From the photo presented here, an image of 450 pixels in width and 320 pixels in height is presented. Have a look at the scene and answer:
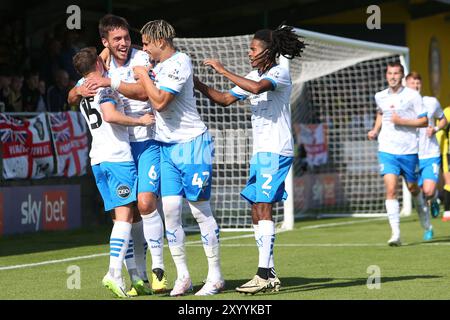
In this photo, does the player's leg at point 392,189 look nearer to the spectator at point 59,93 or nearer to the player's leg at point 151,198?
the player's leg at point 151,198

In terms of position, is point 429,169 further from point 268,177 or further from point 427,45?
point 427,45

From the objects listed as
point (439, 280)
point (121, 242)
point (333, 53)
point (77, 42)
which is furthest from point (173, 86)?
point (77, 42)

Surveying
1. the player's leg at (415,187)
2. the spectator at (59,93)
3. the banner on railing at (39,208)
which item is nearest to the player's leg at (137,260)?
the player's leg at (415,187)

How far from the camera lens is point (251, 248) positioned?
12617 millimetres

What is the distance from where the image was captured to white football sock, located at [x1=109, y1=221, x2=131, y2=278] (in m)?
7.96

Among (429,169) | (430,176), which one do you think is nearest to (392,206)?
(430,176)

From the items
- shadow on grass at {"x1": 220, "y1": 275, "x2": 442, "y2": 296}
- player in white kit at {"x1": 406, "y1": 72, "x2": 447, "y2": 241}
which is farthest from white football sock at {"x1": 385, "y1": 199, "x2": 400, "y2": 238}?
shadow on grass at {"x1": 220, "y1": 275, "x2": 442, "y2": 296}

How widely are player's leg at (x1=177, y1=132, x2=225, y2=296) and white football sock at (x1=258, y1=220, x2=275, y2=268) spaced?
14.1 inches

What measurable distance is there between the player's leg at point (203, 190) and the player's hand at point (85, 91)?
2.67ft

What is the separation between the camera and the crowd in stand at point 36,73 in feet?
53.7

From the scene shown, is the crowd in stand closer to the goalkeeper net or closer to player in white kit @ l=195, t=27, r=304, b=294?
the goalkeeper net

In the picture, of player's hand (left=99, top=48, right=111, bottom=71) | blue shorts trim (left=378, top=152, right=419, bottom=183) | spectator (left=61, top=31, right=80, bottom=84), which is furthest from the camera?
spectator (left=61, top=31, right=80, bottom=84)

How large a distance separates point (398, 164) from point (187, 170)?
17.8 ft

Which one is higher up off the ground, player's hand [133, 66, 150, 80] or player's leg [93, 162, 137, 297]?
player's hand [133, 66, 150, 80]
